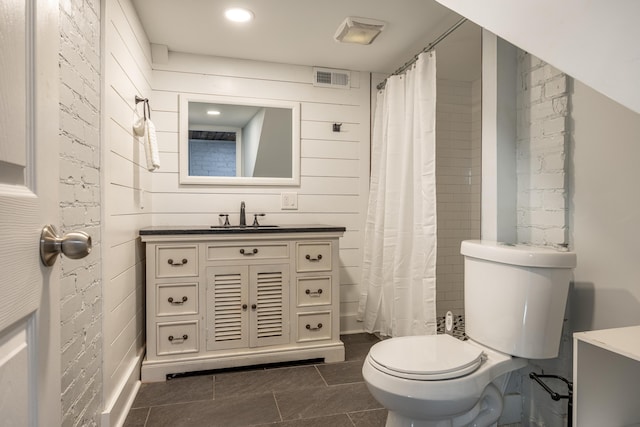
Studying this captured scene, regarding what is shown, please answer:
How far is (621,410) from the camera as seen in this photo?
120 cm

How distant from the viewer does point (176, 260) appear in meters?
2.29

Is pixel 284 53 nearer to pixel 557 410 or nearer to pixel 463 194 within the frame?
pixel 463 194

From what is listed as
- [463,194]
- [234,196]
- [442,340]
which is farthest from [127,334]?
[463,194]

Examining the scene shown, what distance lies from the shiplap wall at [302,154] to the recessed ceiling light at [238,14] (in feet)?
2.00

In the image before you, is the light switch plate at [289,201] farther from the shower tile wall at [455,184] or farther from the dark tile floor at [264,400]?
the shower tile wall at [455,184]

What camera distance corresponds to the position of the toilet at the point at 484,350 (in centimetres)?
134

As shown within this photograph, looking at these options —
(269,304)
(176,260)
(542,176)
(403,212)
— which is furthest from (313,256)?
(542,176)

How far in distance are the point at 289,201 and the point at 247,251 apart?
2.28 feet

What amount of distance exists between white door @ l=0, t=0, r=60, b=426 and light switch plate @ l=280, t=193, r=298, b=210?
226 centimetres

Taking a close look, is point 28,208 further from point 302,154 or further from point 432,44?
point 302,154

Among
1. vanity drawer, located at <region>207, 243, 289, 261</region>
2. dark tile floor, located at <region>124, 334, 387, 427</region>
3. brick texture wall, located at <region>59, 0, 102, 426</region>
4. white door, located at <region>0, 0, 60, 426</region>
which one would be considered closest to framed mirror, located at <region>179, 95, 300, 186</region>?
vanity drawer, located at <region>207, 243, 289, 261</region>

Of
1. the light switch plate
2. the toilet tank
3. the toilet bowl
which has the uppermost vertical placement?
the light switch plate

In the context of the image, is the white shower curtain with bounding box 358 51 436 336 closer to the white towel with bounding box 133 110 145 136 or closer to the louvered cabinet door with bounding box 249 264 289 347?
the louvered cabinet door with bounding box 249 264 289 347

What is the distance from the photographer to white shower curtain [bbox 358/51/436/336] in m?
2.32
